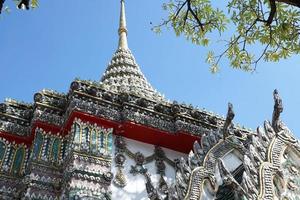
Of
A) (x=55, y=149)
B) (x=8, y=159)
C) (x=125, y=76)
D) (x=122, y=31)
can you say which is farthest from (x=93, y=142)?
(x=122, y=31)

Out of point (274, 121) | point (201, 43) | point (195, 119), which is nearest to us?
point (201, 43)

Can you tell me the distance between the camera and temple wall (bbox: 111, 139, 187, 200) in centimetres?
973

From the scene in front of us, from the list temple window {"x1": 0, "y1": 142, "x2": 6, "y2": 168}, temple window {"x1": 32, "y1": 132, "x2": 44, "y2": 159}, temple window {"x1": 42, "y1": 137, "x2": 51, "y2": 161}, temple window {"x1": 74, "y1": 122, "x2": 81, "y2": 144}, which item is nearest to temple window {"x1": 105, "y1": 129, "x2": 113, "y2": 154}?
temple window {"x1": 74, "y1": 122, "x2": 81, "y2": 144}

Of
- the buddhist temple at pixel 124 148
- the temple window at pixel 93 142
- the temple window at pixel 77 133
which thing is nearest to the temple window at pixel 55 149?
the buddhist temple at pixel 124 148

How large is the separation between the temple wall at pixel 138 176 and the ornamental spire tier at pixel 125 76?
126 centimetres

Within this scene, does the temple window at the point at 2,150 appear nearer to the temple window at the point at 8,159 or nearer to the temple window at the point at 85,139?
the temple window at the point at 8,159

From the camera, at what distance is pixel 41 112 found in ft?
36.2

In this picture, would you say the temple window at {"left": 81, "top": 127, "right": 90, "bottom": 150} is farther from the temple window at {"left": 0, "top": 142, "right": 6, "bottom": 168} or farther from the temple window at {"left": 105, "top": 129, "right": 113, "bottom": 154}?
the temple window at {"left": 0, "top": 142, "right": 6, "bottom": 168}

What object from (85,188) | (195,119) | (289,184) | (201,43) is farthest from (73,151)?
(201,43)

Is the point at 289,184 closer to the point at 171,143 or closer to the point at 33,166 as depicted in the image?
the point at 171,143

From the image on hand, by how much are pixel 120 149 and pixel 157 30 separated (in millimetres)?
4844

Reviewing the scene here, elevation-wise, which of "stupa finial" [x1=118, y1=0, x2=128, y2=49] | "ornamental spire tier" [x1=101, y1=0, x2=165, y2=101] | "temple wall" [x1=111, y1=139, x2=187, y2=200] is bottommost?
"temple wall" [x1=111, y1=139, x2=187, y2=200]

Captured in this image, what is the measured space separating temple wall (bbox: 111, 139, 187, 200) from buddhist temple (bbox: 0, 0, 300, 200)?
0.06 ft

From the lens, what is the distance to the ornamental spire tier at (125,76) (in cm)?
1284
